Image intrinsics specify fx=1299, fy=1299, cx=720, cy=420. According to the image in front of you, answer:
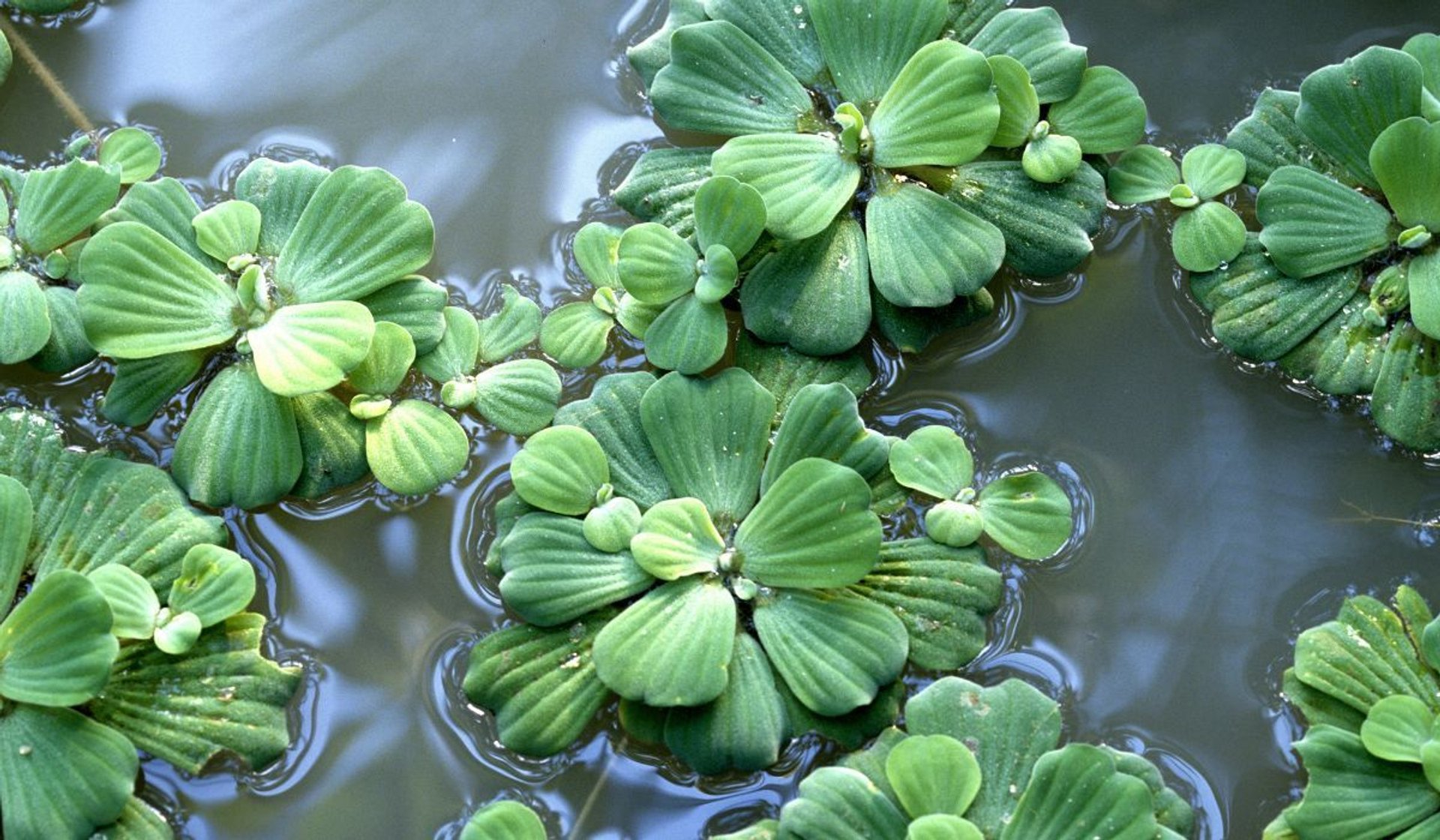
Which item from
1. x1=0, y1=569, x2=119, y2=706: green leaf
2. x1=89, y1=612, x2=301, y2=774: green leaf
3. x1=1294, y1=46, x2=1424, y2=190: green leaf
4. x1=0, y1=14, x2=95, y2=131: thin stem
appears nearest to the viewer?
x1=0, y1=569, x2=119, y2=706: green leaf

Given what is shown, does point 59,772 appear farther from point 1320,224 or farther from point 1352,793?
point 1320,224

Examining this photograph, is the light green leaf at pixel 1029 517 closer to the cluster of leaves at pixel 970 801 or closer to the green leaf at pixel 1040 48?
the cluster of leaves at pixel 970 801

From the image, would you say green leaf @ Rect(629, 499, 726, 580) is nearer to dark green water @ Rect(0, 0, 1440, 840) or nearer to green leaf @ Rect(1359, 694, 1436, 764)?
dark green water @ Rect(0, 0, 1440, 840)

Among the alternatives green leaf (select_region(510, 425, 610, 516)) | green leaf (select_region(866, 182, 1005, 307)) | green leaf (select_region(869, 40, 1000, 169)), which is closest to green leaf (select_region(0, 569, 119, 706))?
green leaf (select_region(510, 425, 610, 516))

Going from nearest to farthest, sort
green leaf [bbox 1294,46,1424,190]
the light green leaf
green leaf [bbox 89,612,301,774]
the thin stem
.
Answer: green leaf [bbox 89,612,301,774] < the light green leaf < green leaf [bbox 1294,46,1424,190] < the thin stem

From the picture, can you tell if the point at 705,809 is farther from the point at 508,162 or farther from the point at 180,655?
the point at 508,162

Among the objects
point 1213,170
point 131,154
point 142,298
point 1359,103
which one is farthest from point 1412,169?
point 131,154
